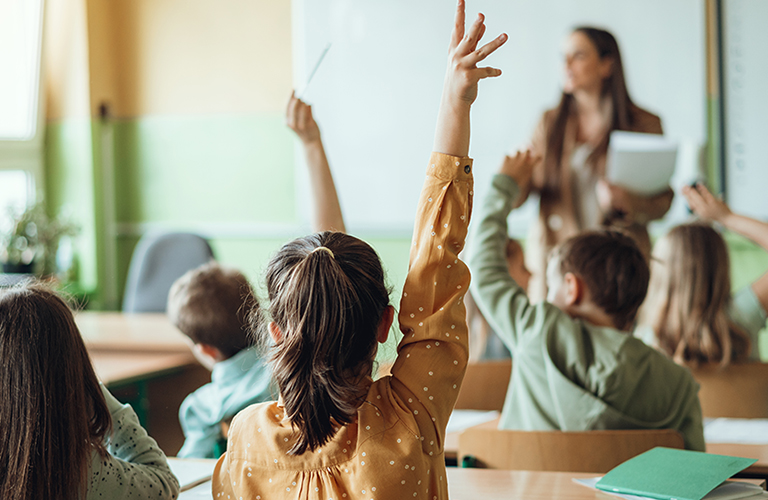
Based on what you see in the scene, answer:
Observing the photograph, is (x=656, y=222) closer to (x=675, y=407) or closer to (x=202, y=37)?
(x=675, y=407)

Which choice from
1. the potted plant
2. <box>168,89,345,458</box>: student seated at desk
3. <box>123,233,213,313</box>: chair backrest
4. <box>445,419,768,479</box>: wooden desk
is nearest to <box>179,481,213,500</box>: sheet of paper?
A: <box>168,89,345,458</box>: student seated at desk

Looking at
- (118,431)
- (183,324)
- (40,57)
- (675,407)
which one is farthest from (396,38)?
(118,431)

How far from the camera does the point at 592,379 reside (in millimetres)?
1597

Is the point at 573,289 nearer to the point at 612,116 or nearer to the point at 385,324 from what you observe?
the point at 385,324

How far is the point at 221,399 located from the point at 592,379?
867mm

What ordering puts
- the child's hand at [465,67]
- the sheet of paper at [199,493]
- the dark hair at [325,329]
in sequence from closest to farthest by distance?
1. the dark hair at [325,329]
2. the child's hand at [465,67]
3. the sheet of paper at [199,493]

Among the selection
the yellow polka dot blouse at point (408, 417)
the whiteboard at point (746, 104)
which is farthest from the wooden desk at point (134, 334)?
the whiteboard at point (746, 104)

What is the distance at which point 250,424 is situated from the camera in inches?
41.3

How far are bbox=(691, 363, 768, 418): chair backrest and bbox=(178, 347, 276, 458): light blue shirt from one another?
3.94 feet

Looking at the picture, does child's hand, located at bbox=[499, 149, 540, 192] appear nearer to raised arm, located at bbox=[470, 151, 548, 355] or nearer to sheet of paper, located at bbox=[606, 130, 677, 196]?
raised arm, located at bbox=[470, 151, 548, 355]

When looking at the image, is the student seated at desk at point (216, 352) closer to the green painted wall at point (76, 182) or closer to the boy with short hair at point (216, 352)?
the boy with short hair at point (216, 352)

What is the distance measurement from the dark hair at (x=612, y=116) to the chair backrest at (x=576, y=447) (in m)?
2.31

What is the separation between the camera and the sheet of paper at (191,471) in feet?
4.60

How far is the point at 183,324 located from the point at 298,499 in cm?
106
